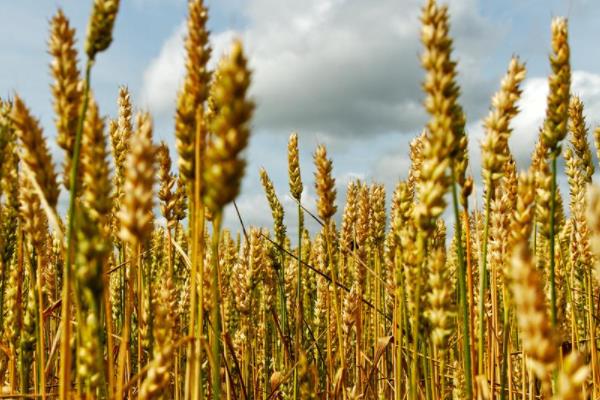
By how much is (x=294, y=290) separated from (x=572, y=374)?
4.37 metres

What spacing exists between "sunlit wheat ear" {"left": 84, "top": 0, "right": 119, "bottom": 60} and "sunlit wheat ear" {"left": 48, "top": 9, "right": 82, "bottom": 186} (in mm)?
80

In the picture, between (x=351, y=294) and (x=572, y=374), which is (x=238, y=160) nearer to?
(x=572, y=374)

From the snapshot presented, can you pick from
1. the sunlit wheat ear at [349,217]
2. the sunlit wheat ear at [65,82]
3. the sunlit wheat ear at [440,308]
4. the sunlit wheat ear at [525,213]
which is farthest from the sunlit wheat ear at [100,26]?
the sunlit wheat ear at [349,217]

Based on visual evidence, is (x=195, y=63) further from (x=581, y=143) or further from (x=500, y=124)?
(x=581, y=143)

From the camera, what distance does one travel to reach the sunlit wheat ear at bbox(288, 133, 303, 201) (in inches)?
141

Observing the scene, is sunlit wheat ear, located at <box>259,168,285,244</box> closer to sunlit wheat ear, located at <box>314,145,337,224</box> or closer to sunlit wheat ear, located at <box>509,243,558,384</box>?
sunlit wheat ear, located at <box>314,145,337,224</box>

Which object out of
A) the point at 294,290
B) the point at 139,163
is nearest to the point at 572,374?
the point at 139,163

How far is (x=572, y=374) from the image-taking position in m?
0.92

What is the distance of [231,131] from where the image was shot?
3.65 feet

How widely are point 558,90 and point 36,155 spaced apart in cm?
151

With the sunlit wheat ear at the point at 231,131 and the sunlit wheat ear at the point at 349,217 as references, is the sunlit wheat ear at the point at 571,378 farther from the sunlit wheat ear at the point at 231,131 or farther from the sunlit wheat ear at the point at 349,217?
the sunlit wheat ear at the point at 349,217

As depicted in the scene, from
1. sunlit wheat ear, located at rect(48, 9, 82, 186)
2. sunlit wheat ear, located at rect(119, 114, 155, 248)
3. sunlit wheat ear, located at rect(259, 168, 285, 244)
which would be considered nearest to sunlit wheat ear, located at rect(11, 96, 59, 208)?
sunlit wheat ear, located at rect(48, 9, 82, 186)

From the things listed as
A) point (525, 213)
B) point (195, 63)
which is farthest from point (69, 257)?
point (525, 213)

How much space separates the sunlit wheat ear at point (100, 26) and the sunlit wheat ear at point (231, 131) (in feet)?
1.62
